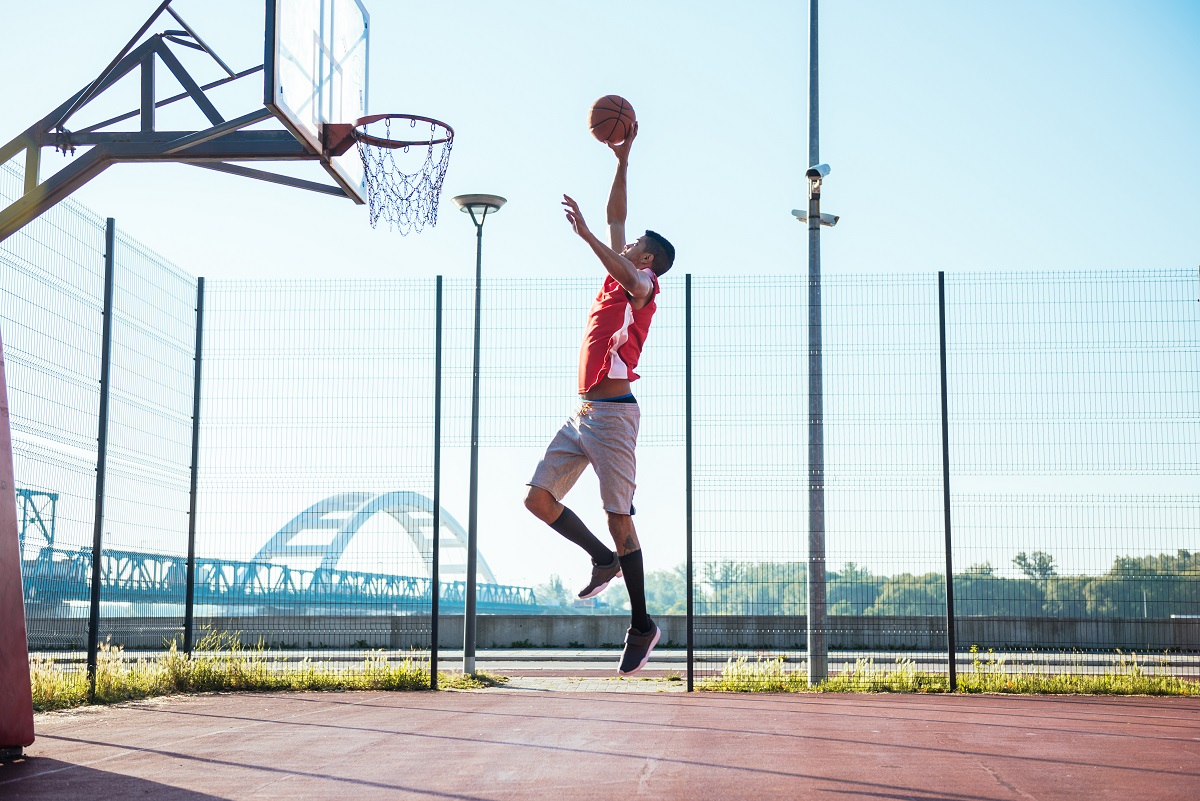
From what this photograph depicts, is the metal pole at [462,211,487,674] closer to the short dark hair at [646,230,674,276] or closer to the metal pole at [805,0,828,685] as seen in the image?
the metal pole at [805,0,828,685]

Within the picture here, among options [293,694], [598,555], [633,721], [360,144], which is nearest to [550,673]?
[293,694]

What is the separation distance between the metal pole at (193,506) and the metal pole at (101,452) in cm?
130

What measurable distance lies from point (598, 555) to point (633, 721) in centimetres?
293

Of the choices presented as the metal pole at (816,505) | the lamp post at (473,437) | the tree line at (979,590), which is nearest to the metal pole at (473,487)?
the lamp post at (473,437)

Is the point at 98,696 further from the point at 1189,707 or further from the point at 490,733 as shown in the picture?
the point at 1189,707

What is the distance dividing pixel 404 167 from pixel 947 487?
5542mm

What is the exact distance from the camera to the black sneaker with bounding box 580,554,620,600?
528 cm

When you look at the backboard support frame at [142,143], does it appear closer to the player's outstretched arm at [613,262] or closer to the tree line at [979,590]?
the player's outstretched arm at [613,262]

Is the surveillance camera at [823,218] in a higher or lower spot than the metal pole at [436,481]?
higher

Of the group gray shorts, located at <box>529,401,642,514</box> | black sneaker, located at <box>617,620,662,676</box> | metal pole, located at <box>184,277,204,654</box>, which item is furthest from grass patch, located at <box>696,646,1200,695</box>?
gray shorts, located at <box>529,401,642,514</box>

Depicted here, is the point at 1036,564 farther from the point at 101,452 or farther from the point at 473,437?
the point at 101,452

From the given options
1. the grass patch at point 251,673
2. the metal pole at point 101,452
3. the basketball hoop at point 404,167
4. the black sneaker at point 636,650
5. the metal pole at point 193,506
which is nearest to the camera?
the black sneaker at point 636,650

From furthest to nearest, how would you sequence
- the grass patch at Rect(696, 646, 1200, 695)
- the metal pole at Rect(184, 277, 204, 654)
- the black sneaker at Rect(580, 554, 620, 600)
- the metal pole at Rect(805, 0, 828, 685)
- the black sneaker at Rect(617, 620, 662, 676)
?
the metal pole at Rect(184, 277, 204, 654)
the grass patch at Rect(696, 646, 1200, 695)
the metal pole at Rect(805, 0, 828, 685)
the black sneaker at Rect(580, 554, 620, 600)
the black sneaker at Rect(617, 620, 662, 676)

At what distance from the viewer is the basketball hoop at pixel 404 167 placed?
26.1 feet
